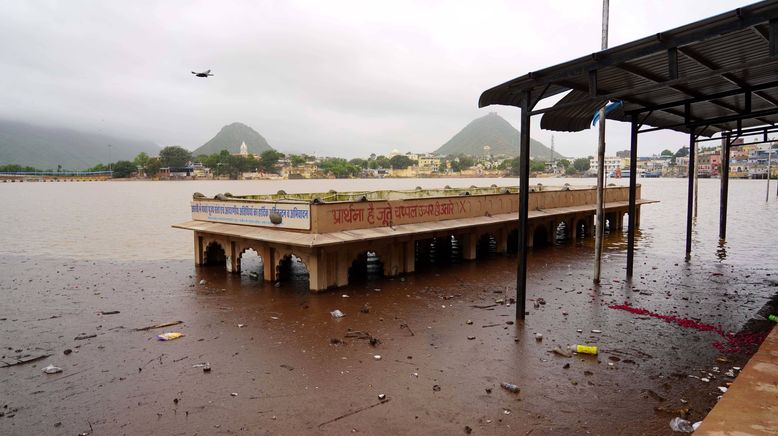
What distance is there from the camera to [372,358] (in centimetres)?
766

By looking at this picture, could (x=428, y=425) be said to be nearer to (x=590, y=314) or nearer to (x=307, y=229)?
(x=590, y=314)

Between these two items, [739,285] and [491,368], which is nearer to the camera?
[491,368]

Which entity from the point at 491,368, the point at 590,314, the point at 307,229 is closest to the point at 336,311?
the point at 307,229

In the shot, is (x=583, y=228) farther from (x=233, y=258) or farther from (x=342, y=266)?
(x=233, y=258)

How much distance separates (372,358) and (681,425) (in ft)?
14.1

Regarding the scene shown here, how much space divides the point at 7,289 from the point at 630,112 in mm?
18420

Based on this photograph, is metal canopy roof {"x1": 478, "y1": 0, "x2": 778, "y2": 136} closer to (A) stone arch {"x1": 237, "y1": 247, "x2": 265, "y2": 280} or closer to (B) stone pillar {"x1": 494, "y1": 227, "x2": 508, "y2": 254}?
(B) stone pillar {"x1": 494, "y1": 227, "x2": 508, "y2": 254}

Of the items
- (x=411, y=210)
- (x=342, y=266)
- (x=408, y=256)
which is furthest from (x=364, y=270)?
(x=411, y=210)

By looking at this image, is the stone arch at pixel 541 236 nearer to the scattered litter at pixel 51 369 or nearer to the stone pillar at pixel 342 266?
the stone pillar at pixel 342 266

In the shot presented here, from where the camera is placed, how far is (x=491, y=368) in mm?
7168

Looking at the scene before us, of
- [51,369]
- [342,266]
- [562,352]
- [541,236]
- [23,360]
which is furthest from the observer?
[541,236]

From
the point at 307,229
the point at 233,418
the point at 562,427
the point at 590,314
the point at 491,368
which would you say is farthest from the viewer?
the point at 307,229

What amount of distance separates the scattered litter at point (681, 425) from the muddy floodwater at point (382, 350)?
0.09 m

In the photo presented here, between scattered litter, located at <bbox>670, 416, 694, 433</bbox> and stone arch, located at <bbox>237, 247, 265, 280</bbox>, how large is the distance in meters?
10.7
